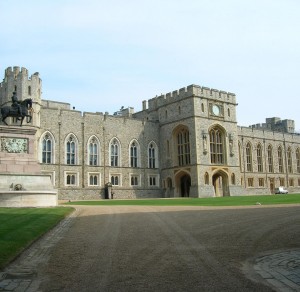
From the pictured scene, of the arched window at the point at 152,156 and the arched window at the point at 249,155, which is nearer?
the arched window at the point at 152,156

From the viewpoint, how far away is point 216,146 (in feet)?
163

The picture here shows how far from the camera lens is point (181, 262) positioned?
23.4 feet

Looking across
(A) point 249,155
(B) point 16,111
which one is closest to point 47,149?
(B) point 16,111

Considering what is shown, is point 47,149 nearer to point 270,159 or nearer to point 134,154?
point 134,154

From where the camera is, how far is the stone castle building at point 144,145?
4169 centimetres

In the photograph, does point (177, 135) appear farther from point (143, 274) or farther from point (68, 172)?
point (143, 274)

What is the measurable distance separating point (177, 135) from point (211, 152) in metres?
4.65

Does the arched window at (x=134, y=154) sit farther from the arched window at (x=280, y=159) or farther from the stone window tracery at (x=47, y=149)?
the arched window at (x=280, y=159)

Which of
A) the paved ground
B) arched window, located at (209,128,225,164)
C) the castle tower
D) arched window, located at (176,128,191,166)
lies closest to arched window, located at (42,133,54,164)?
the castle tower

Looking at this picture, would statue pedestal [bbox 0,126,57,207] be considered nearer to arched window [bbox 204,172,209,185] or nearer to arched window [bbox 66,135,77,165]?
arched window [bbox 66,135,77,165]

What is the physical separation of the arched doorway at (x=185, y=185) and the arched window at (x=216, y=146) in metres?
4.06

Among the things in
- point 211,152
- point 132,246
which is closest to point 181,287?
point 132,246

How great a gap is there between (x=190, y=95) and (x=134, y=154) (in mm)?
9687

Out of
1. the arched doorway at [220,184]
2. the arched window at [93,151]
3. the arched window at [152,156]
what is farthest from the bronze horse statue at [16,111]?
the arched doorway at [220,184]
